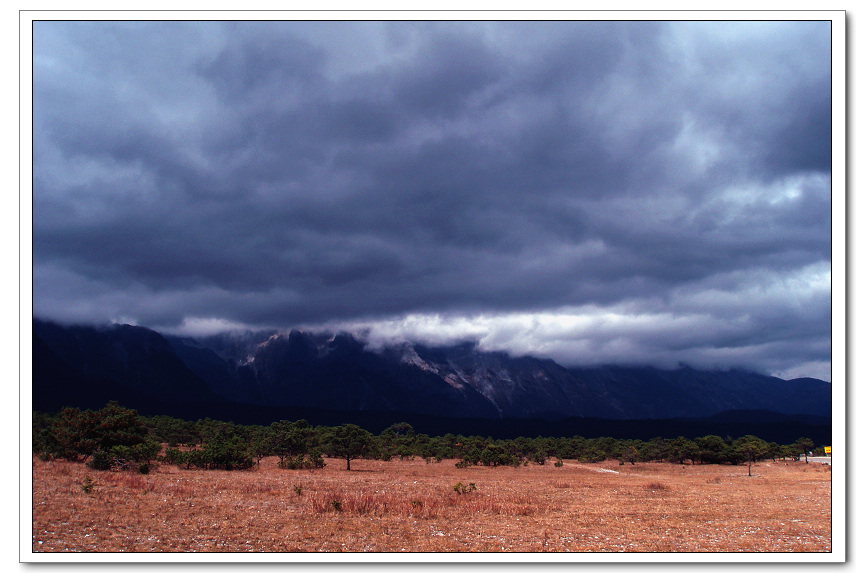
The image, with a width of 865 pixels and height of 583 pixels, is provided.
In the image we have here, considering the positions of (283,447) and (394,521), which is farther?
(283,447)

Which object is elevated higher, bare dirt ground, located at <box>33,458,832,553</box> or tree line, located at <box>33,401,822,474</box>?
bare dirt ground, located at <box>33,458,832,553</box>

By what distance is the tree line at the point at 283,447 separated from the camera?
3259 cm

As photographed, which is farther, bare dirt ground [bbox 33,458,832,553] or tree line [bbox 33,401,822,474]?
tree line [bbox 33,401,822,474]

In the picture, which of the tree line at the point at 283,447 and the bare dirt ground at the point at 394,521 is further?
the tree line at the point at 283,447

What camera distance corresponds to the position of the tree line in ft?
107

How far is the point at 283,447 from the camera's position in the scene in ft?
172

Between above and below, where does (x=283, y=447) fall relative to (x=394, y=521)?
below

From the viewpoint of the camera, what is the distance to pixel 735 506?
72.7ft
